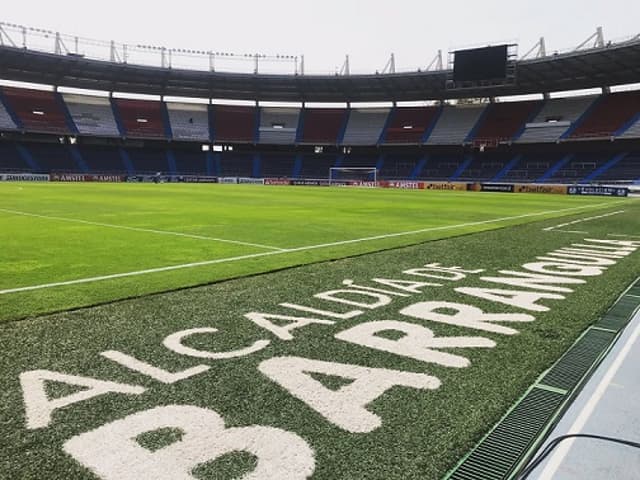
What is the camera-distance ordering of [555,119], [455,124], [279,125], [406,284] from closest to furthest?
[406,284] < [555,119] < [455,124] < [279,125]

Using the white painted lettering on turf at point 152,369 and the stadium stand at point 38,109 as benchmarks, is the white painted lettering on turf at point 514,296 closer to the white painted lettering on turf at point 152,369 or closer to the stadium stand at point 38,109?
the white painted lettering on turf at point 152,369

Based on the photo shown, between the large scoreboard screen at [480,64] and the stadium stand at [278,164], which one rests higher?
the large scoreboard screen at [480,64]

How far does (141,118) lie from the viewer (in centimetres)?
6950

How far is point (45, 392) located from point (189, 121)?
74035 millimetres

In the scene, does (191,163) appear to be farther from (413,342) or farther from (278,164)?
(413,342)

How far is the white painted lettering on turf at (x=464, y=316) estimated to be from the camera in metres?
4.75

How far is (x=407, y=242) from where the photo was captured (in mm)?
10656

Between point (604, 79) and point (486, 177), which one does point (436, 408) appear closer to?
point (486, 177)

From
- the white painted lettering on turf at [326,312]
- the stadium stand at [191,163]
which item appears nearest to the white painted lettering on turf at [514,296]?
the white painted lettering on turf at [326,312]

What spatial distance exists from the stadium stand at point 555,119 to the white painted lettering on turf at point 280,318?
2348 inches

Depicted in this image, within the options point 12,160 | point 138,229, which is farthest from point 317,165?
point 138,229

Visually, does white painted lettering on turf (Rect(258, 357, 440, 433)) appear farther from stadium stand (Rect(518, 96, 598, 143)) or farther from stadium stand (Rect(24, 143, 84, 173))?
stadium stand (Rect(24, 143, 84, 173))

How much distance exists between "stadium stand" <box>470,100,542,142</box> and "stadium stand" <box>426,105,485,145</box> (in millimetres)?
1290

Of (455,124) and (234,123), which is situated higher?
(234,123)
